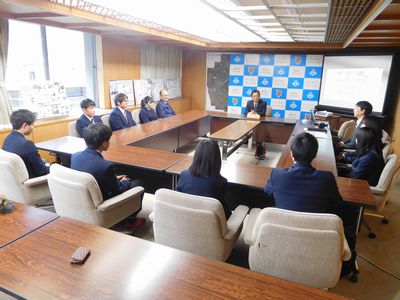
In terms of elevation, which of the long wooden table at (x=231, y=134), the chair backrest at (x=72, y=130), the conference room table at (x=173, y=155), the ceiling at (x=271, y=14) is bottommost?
the long wooden table at (x=231, y=134)

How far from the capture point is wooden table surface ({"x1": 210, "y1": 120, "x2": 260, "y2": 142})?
4.17 metres

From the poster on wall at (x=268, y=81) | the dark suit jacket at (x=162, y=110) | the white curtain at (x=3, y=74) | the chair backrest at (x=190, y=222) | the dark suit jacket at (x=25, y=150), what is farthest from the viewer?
the poster on wall at (x=268, y=81)

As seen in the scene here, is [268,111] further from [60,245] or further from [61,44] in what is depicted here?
[60,245]

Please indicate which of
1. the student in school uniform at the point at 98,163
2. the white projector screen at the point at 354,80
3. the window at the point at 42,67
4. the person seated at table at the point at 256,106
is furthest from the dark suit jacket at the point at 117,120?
the white projector screen at the point at 354,80

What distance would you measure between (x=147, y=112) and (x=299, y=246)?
4.34 m

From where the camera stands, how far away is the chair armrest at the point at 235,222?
1.74 metres

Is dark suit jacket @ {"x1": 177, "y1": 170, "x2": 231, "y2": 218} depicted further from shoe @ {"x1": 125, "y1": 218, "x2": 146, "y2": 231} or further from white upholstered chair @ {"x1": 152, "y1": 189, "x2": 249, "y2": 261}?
shoe @ {"x1": 125, "y1": 218, "x2": 146, "y2": 231}

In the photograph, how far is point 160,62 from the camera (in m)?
7.23

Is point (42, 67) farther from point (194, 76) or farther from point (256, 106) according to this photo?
point (194, 76)

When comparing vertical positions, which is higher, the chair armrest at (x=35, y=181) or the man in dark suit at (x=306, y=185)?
the man in dark suit at (x=306, y=185)

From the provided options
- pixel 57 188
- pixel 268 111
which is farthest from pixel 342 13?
pixel 268 111

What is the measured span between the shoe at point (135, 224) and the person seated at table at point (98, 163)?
0.53m

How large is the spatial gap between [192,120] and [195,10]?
103 inches

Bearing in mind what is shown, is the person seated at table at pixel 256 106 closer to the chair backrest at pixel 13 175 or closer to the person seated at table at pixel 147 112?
the person seated at table at pixel 147 112
